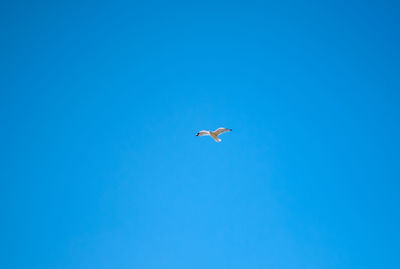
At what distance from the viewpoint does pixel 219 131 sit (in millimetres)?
24281
